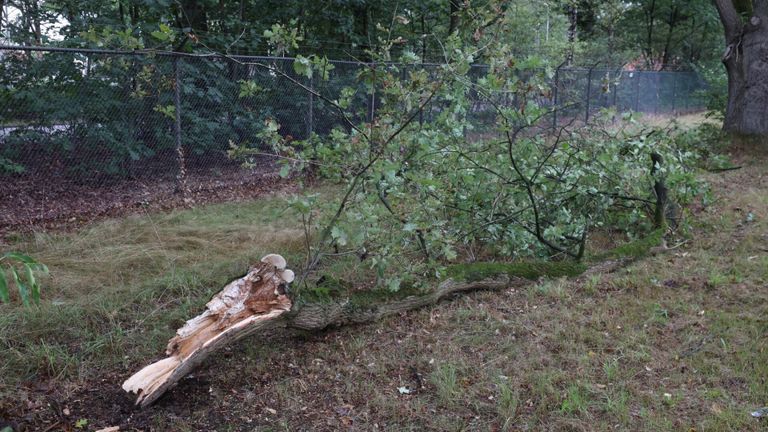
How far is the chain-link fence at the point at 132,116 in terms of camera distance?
6.85 m

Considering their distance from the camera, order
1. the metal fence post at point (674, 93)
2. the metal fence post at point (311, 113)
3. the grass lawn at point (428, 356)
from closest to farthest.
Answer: the grass lawn at point (428, 356) < the metal fence post at point (311, 113) < the metal fence post at point (674, 93)

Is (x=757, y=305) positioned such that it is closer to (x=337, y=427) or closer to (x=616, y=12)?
(x=337, y=427)

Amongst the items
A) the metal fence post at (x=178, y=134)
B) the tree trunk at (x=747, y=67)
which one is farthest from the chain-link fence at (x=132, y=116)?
the tree trunk at (x=747, y=67)

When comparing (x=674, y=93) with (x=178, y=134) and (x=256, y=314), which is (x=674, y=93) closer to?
(x=178, y=134)

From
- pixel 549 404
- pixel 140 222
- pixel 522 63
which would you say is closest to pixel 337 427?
pixel 549 404

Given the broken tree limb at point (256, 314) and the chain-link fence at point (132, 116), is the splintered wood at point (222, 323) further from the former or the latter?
the chain-link fence at point (132, 116)

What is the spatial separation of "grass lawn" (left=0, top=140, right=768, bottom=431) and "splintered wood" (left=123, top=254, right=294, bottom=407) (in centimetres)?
Answer: 13

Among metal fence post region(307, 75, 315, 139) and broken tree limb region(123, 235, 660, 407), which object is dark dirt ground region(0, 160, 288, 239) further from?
broken tree limb region(123, 235, 660, 407)

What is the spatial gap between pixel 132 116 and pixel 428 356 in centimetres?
584

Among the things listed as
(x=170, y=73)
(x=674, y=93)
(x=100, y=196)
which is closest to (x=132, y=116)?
(x=170, y=73)

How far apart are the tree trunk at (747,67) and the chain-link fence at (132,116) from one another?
3.98 metres

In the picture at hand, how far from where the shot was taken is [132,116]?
786 centimetres

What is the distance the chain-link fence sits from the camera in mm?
6852

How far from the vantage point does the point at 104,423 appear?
290 cm
